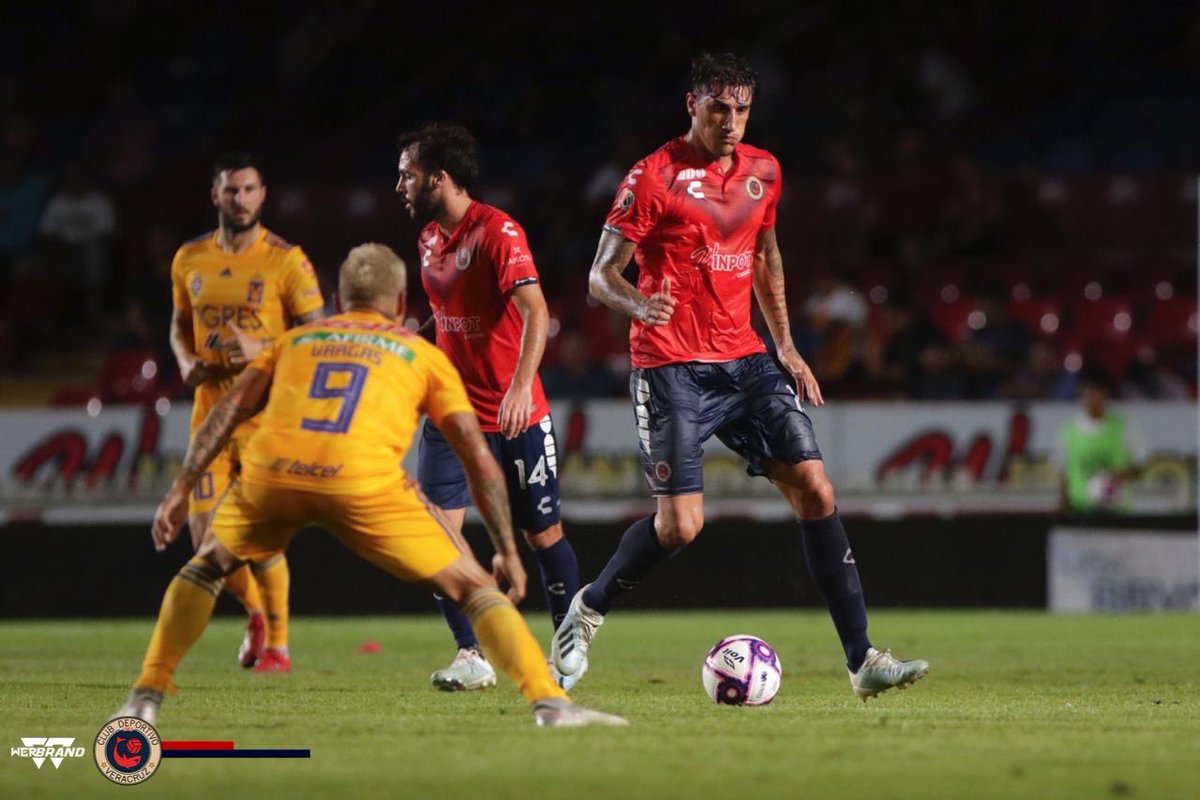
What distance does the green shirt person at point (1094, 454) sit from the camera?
1574 cm

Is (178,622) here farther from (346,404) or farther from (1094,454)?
(1094,454)

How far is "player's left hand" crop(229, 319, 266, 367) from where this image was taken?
8.98m

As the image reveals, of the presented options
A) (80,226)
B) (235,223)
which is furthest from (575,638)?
(80,226)

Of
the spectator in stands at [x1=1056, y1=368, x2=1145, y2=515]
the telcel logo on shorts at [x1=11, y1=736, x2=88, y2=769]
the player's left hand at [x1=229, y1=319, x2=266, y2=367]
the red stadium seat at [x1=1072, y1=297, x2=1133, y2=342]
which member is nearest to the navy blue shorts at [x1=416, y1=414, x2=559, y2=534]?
the player's left hand at [x1=229, y1=319, x2=266, y2=367]

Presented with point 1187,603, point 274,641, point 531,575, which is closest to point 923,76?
point 1187,603

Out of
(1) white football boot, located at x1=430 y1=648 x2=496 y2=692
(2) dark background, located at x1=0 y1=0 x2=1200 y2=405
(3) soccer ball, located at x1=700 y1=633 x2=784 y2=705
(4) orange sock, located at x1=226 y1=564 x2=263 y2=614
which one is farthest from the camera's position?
(2) dark background, located at x1=0 y1=0 x2=1200 y2=405

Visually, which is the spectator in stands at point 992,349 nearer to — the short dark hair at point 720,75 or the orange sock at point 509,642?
the short dark hair at point 720,75

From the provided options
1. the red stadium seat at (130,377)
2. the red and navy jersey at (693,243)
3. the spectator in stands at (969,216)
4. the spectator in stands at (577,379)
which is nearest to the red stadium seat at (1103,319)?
the spectator in stands at (969,216)

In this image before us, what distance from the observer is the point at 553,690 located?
6.05 metres

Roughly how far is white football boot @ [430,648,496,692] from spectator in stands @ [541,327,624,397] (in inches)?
308

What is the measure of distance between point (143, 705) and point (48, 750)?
1.13ft

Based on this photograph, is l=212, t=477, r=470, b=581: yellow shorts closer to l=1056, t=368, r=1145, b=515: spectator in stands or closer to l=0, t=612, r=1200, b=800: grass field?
l=0, t=612, r=1200, b=800: grass field

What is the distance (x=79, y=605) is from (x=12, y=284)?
517 centimetres

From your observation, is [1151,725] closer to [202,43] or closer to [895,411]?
[895,411]
